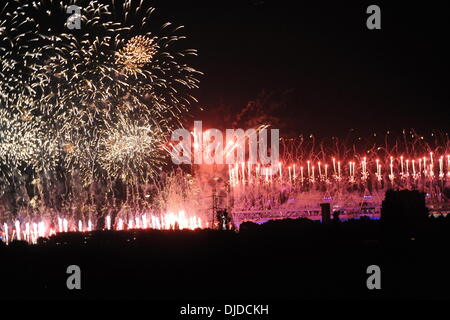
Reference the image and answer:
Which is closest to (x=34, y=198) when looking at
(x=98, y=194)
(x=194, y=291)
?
(x=98, y=194)

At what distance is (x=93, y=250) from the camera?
14.4 m

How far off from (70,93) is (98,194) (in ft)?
53.6

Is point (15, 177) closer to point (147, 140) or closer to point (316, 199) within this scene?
point (147, 140)

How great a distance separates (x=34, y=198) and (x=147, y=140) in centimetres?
1850

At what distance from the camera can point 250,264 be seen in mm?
12695

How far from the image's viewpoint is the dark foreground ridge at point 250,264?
38.3 ft

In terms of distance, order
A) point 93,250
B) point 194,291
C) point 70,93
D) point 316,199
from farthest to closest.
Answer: point 316,199 < point 70,93 < point 93,250 < point 194,291

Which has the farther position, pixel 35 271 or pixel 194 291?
pixel 35 271

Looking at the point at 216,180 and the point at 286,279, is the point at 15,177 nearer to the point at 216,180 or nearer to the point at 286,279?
the point at 216,180

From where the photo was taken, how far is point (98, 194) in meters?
38.5

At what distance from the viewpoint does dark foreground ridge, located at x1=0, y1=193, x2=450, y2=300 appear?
1169 cm
